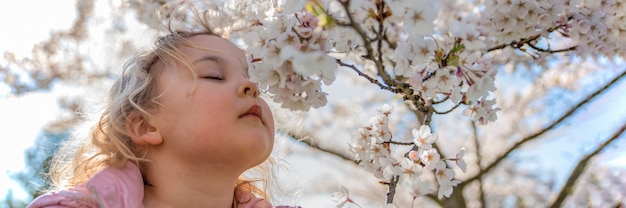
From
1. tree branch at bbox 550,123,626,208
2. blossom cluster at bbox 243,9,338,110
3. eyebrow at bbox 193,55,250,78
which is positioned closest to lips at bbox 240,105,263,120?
eyebrow at bbox 193,55,250,78

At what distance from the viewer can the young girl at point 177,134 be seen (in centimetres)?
141

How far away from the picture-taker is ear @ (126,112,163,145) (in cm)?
154

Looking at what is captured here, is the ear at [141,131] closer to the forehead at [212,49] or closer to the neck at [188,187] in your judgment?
the neck at [188,187]

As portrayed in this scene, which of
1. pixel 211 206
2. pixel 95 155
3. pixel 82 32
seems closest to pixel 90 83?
pixel 82 32

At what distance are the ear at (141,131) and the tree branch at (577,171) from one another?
264 centimetres

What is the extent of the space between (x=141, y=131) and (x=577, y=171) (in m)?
2.65

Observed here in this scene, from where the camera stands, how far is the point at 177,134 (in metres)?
1.47

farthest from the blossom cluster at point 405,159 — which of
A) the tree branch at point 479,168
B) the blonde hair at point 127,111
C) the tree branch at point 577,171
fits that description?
the tree branch at point 479,168

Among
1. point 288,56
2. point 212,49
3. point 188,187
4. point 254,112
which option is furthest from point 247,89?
point 288,56

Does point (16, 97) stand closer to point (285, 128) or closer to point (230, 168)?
point (285, 128)

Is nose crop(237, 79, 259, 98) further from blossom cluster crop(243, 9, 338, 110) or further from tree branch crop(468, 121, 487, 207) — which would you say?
tree branch crop(468, 121, 487, 207)

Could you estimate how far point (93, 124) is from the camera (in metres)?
1.85

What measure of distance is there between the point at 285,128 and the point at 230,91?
961 millimetres

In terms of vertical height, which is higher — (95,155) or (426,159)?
(426,159)
